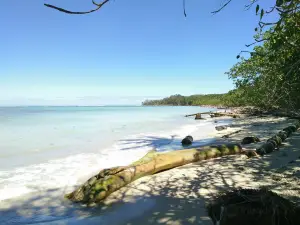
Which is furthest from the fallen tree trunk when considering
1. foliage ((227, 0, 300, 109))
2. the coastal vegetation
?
foliage ((227, 0, 300, 109))

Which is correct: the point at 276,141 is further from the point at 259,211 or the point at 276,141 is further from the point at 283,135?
the point at 259,211

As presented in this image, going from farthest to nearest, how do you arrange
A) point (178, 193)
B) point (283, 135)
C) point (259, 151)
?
point (283, 135) → point (259, 151) → point (178, 193)

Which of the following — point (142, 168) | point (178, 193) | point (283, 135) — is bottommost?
point (178, 193)

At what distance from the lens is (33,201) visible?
6.17 meters

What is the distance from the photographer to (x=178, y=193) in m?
5.96

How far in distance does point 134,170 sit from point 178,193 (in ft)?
4.57

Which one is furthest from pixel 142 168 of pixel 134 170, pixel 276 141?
pixel 276 141

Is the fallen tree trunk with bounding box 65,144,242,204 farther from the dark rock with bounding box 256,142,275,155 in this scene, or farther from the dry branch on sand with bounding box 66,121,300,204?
the dark rock with bounding box 256,142,275,155

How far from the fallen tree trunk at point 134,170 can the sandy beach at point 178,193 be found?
0.16 meters

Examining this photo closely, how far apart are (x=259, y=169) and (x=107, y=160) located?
5.49 m

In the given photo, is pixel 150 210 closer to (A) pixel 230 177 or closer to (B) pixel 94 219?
(B) pixel 94 219

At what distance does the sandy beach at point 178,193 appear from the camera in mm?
4926

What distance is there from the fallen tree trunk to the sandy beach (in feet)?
0.53

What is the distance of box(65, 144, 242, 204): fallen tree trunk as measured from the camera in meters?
5.94
